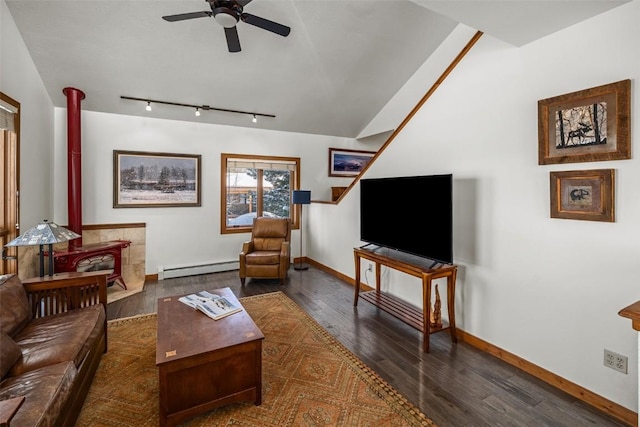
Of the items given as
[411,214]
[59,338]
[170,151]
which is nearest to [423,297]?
[411,214]

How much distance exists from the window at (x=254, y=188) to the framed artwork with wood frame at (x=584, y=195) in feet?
13.9

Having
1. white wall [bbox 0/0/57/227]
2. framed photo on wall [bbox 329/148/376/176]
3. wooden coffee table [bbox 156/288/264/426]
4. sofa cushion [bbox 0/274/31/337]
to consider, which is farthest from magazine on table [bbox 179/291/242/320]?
framed photo on wall [bbox 329/148/376/176]

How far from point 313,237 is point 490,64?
3.84 m

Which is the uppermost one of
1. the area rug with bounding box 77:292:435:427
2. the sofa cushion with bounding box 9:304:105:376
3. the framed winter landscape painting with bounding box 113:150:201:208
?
the framed winter landscape painting with bounding box 113:150:201:208

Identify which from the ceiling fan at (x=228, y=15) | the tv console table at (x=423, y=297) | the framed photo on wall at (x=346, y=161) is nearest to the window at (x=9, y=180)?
the ceiling fan at (x=228, y=15)

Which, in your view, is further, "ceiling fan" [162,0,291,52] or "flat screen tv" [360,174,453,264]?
"flat screen tv" [360,174,453,264]

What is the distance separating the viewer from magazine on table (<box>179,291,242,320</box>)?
7.38ft

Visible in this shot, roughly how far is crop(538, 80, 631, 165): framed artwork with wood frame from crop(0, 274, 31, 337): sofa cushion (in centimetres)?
376

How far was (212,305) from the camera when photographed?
2.38m

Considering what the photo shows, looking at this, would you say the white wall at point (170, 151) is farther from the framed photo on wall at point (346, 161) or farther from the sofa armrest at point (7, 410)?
the sofa armrest at point (7, 410)

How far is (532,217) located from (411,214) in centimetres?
98

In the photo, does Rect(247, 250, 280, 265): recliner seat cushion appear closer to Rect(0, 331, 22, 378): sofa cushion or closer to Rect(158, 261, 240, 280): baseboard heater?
Rect(158, 261, 240, 280): baseboard heater

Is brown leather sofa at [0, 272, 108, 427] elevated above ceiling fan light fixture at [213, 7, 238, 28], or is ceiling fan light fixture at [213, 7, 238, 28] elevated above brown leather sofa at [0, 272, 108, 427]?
ceiling fan light fixture at [213, 7, 238, 28]

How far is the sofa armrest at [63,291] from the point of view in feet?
7.59
